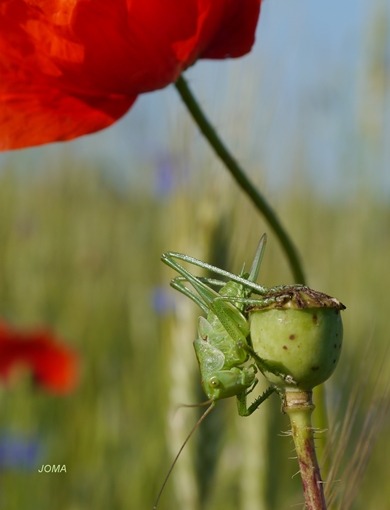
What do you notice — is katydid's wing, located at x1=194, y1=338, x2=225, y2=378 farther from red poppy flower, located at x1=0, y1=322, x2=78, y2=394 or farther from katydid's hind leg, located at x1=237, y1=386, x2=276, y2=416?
red poppy flower, located at x1=0, y1=322, x2=78, y2=394

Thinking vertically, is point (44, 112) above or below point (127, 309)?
above

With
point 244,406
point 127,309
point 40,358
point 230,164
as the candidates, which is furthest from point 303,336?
point 127,309

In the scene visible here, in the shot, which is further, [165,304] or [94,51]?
[165,304]

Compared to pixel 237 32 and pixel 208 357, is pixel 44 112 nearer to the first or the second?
pixel 237 32

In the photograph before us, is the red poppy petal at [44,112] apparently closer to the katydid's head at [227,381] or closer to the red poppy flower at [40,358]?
the katydid's head at [227,381]

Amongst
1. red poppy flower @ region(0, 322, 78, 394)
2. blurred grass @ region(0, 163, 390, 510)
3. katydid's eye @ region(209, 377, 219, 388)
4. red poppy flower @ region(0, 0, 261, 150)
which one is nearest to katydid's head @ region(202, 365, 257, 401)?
katydid's eye @ region(209, 377, 219, 388)

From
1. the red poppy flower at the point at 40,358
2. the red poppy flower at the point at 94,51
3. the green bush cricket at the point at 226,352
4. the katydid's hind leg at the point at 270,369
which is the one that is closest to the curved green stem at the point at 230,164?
the red poppy flower at the point at 94,51
